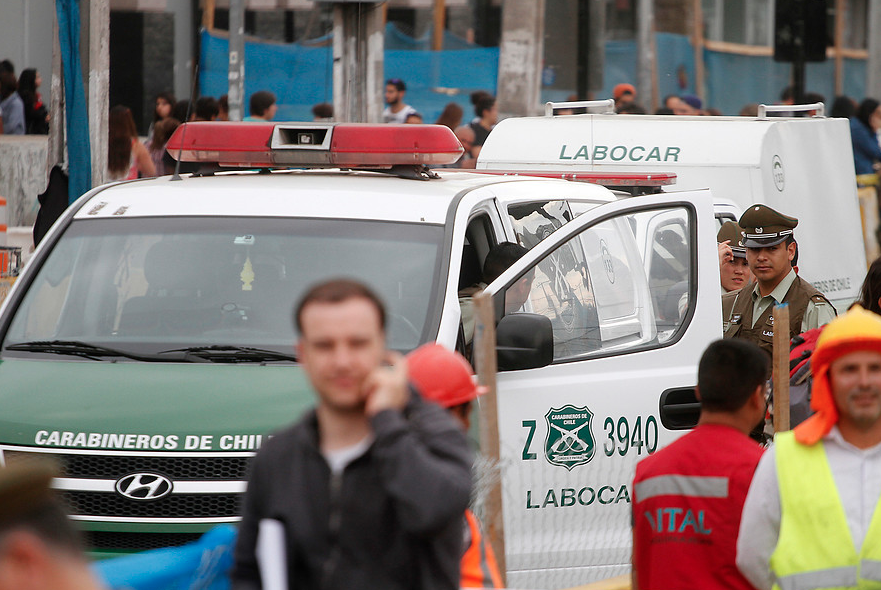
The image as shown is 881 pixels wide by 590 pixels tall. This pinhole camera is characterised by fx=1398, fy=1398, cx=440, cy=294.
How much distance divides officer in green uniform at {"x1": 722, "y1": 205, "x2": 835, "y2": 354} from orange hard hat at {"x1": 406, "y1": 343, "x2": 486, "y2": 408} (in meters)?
3.43

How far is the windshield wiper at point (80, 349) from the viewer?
5.15m

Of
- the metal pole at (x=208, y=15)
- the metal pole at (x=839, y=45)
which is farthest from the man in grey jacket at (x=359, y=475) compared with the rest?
the metal pole at (x=839, y=45)

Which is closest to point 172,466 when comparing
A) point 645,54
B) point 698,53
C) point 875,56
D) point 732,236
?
point 732,236

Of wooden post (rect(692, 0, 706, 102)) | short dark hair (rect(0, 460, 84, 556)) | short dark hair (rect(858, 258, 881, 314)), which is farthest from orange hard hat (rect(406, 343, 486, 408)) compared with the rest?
wooden post (rect(692, 0, 706, 102))

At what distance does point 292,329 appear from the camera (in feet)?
17.1

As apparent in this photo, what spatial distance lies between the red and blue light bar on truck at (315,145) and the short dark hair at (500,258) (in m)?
0.50

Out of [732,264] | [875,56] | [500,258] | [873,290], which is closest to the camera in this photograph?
[873,290]

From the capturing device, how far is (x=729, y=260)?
8180mm

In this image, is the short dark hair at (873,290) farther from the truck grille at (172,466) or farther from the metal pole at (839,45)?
the metal pole at (839,45)

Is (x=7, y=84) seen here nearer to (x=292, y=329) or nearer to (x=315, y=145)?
(x=315, y=145)

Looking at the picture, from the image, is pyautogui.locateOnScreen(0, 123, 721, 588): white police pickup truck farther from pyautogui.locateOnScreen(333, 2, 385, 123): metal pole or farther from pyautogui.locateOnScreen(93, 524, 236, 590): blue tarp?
pyautogui.locateOnScreen(333, 2, 385, 123): metal pole

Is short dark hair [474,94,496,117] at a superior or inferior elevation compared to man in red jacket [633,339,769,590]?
superior

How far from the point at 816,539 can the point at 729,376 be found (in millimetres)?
557

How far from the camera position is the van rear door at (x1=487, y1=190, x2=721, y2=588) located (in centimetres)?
532
